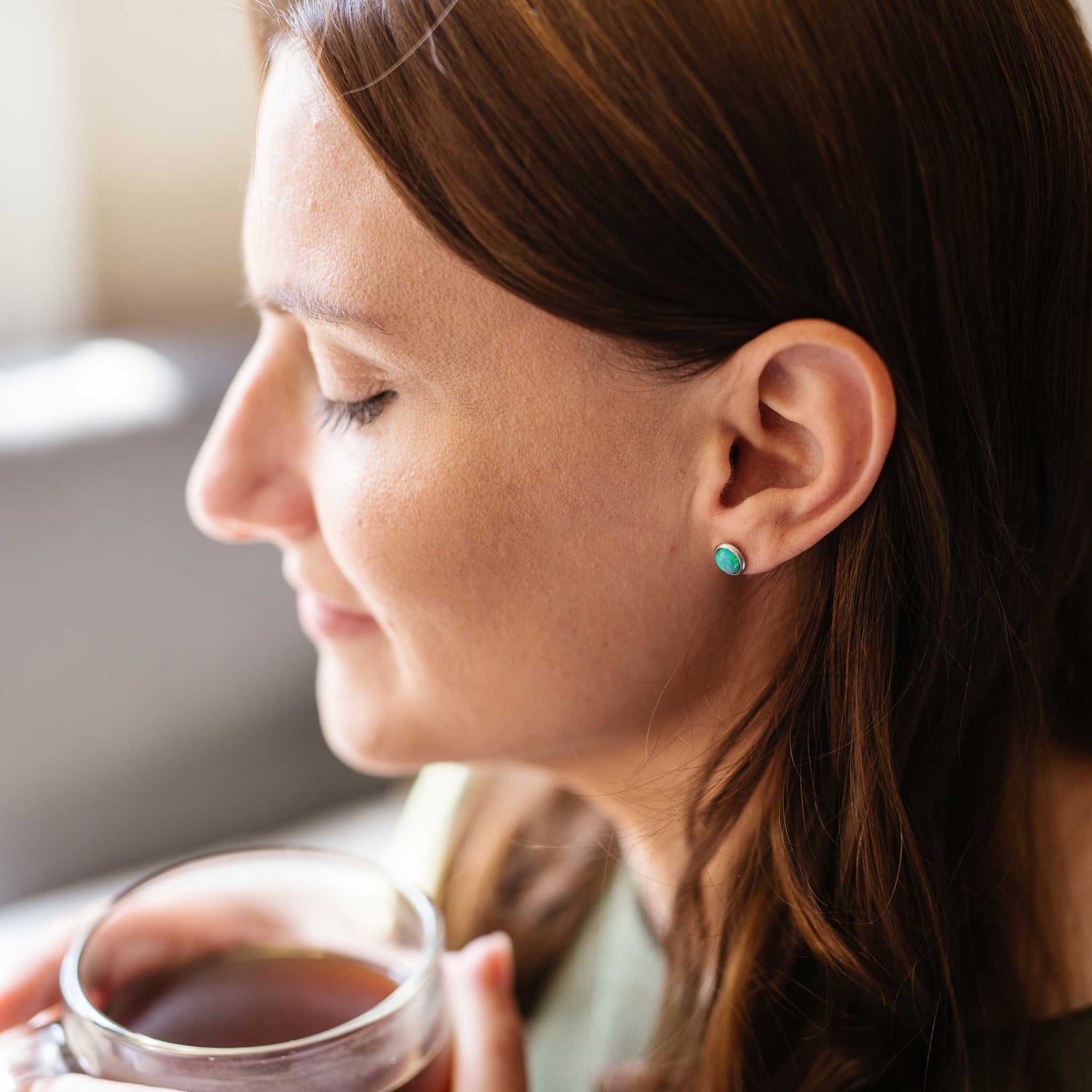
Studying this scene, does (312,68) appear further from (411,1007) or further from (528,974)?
(528,974)

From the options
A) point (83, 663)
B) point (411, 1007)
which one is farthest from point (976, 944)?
point (83, 663)

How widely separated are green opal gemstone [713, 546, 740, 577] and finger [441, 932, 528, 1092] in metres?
0.23

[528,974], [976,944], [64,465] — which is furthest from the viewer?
[64,465]

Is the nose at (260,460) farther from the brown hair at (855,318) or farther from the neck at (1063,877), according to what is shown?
the neck at (1063,877)

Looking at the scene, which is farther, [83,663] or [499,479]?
[83,663]

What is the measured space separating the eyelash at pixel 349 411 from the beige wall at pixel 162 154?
0.90 metres

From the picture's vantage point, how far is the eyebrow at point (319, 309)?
0.56 m

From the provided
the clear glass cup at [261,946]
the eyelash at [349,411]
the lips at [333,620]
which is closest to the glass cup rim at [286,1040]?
the clear glass cup at [261,946]

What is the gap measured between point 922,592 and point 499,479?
19 centimetres

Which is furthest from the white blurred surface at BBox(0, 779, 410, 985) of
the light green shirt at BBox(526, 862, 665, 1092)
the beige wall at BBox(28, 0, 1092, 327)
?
the beige wall at BBox(28, 0, 1092, 327)

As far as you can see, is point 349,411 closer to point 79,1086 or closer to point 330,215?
point 330,215

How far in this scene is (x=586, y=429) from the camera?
562mm

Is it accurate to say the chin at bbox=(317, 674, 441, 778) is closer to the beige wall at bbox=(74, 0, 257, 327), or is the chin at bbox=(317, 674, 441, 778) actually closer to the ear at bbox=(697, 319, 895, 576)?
the ear at bbox=(697, 319, 895, 576)

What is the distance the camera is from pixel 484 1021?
2.09 feet
